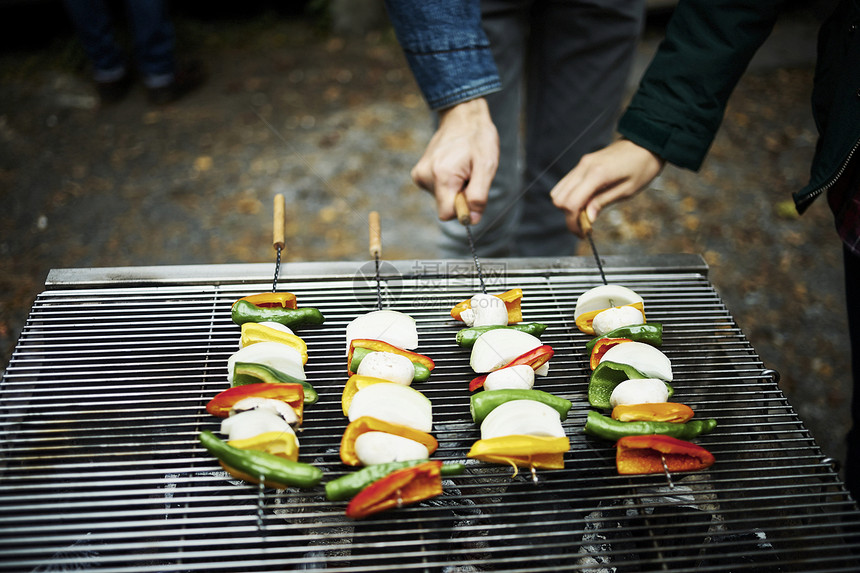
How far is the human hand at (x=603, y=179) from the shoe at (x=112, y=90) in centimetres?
560

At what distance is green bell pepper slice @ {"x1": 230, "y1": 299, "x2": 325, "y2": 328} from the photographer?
2.14 metres

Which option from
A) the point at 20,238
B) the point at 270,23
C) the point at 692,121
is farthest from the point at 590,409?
the point at 270,23

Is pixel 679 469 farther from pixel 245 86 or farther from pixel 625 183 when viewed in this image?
pixel 245 86

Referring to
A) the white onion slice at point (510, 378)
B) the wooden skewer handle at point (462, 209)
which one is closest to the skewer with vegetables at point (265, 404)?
the white onion slice at point (510, 378)

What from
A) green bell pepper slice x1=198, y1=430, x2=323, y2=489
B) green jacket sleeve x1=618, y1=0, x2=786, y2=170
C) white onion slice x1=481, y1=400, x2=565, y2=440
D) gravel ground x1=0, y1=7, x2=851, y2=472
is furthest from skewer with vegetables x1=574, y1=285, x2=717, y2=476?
gravel ground x1=0, y1=7, x2=851, y2=472

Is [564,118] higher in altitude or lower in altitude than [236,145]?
higher

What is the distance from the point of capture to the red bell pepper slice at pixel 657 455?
5.85 feet

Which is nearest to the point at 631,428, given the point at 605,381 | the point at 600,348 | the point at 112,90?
the point at 605,381

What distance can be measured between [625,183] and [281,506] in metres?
1.85

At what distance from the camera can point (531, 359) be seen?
1991 mm

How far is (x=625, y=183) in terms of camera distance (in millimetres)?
2514

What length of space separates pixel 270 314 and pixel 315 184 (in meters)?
3.53

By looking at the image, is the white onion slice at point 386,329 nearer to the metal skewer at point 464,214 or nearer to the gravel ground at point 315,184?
the metal skewer at point 464,214

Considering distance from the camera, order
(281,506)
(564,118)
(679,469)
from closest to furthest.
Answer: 1. (281,506)
2. (679,469)
3. (564,118)
